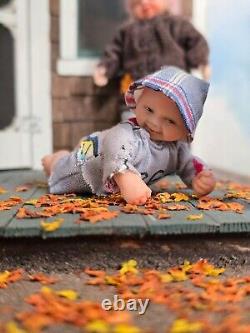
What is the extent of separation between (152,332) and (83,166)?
3.11ft

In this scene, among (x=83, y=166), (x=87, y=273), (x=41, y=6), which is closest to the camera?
(x=87, y=273)

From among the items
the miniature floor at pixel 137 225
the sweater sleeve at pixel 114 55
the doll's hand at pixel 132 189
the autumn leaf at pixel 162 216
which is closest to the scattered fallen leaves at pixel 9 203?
the miniature floor at pixel 137 225

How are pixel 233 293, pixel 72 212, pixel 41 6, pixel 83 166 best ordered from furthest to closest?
pixel 41 6 < pixel 83 166 < pixel 72 212 < pixel 233 293

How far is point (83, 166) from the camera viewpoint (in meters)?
1.85

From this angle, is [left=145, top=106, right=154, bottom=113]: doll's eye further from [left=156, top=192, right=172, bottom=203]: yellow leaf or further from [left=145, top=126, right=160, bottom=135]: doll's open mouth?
[left=156, top=192, right=172, bottom=203]: yellow leaf

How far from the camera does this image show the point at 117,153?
5.41ft

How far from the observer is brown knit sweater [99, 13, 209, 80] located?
2.94 metres

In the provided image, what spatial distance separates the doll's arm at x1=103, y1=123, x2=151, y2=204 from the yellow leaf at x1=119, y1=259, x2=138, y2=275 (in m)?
0.25

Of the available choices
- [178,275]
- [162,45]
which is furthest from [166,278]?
[162,45]

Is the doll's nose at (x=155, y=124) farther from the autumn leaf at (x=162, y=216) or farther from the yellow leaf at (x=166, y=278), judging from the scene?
the yellow leaf at (x=166, y=278)

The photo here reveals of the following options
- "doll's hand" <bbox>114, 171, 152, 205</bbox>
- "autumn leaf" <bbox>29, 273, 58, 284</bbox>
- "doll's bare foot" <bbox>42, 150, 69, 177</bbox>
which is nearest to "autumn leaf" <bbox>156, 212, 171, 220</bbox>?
"doll's hand" <bbox>114, 171, 152, 205</bbox>

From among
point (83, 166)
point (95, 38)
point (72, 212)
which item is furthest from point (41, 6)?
point (72, 212)

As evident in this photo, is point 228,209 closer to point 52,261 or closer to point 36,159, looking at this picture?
point 52,261

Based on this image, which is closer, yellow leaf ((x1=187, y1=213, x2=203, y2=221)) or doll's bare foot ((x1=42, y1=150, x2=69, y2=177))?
yellow leaf ((x1=187, y1=213, x2=203, y2=221))
